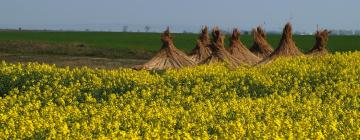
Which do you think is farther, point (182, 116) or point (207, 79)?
point (207, 79)

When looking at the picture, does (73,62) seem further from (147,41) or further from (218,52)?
(147,41)

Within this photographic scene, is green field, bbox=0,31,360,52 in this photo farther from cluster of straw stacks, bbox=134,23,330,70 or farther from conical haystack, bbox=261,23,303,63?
conical haystack, bbox=261,23,303,63

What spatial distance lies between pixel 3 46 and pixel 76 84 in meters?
26.5

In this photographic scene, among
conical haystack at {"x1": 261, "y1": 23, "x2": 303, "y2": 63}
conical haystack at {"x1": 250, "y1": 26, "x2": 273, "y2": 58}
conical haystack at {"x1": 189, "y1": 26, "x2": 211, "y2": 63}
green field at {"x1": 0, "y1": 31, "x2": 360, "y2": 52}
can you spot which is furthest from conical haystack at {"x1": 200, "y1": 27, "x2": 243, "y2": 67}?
green field at {"x1": 0, "y1": 31, "x2": 360, "y2": 52}

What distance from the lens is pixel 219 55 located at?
2666 centimetres

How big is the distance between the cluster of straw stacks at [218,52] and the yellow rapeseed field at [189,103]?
4.45 metres

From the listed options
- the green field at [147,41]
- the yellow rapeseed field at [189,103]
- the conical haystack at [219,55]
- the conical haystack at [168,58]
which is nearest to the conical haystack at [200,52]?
the conical haystack at [219,55]

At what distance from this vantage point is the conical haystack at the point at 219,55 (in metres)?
26.4

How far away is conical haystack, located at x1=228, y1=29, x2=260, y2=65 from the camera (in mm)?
28755

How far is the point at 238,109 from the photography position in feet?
42.2

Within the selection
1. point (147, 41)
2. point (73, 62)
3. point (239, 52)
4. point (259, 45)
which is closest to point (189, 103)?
point (239, 52)

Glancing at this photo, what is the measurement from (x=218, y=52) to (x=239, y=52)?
107 inches

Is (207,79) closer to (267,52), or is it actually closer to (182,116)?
(182,116)

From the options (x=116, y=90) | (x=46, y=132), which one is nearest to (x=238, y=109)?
(x=46, y=132)
